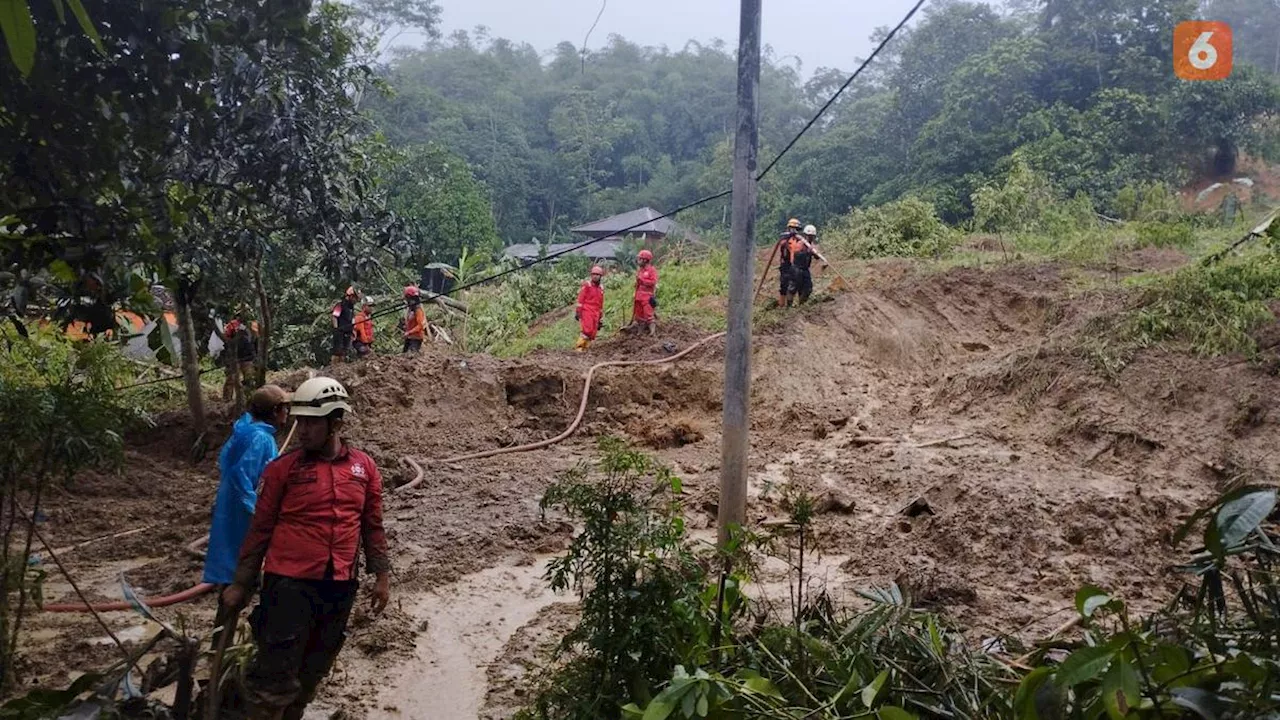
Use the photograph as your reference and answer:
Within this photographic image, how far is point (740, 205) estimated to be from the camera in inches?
195

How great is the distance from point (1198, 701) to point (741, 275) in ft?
10.9

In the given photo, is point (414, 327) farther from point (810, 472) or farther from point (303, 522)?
point (303, 522)

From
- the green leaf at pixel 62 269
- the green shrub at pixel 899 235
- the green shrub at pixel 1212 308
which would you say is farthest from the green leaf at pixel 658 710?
the green shrub at pixel 899 235

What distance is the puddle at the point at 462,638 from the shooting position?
4598 mm

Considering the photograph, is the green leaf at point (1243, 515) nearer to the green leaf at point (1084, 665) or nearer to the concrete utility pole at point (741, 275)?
the green leaf at point (1084, 665)

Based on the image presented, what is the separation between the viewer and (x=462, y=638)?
546 cm

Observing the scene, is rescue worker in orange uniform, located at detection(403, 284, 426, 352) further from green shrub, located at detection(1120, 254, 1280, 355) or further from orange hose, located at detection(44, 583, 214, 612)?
green shrub, located at detection(1120, 254, 1280, 355)

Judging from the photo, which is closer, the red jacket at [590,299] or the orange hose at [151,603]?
the orange hose at [151,603]

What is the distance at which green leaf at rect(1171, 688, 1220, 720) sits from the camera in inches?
80.4

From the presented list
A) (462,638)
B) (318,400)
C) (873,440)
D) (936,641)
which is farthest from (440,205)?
(936,641)

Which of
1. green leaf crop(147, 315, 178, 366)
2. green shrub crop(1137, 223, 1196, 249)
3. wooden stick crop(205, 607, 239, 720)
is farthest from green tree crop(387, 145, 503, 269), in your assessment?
wooden stick crop(205, 607, 239, 720)

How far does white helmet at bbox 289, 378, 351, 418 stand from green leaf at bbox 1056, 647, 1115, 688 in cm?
267

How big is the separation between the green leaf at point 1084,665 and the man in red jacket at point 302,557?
8.78 feet

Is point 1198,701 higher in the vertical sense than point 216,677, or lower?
higher
